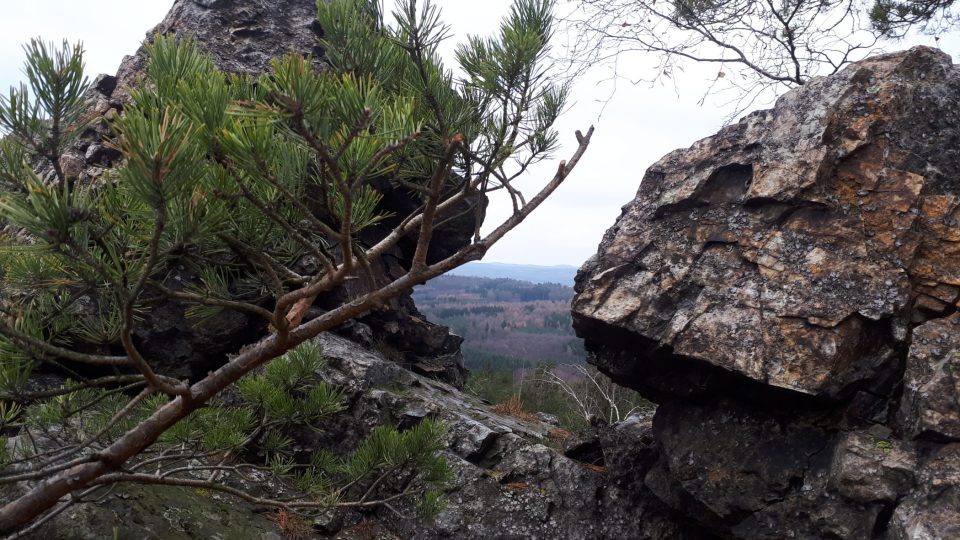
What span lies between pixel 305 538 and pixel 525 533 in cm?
187

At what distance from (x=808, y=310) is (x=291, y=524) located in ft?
14.0

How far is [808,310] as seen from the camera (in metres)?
4.34

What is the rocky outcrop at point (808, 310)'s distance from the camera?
4.04 meters

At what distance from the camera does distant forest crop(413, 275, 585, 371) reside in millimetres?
57941

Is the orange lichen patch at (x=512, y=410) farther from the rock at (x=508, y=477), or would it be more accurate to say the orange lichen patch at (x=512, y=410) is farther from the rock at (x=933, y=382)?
the rock at (x=933, y=382)

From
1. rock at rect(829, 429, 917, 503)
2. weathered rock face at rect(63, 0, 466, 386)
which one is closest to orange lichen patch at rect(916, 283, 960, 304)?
rock at rect(829, 429, 917, 503)

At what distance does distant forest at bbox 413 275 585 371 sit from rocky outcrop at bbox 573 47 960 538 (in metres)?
28.6

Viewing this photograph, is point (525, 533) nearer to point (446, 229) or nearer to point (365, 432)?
point (365, 432)

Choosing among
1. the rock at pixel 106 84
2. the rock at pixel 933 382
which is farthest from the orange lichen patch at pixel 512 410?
the rock at pixel 106 84

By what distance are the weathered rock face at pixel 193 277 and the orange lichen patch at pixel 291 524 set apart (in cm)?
172

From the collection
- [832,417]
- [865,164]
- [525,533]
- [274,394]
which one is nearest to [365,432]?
[525,533]

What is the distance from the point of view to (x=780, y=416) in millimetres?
4531

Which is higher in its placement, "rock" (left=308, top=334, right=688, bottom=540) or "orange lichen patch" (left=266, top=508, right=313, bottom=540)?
"rock" (left=308, top=334, right=688, bottom=540)

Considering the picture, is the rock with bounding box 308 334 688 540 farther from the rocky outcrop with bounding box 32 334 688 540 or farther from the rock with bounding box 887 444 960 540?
the rock with bounding box 887 444 960 540
